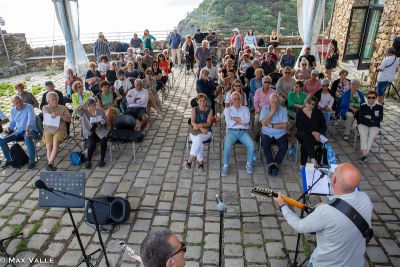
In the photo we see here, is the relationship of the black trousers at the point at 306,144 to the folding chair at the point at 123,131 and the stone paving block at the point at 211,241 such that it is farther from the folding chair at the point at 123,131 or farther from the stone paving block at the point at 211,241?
the folding chair at the point at 123,131

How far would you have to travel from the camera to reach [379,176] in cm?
542

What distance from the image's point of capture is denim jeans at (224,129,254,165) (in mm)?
5520

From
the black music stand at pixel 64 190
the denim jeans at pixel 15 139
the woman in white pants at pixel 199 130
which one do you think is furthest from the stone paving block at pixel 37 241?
the woman in white pants at pixel 199 130

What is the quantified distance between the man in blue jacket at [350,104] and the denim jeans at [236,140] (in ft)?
7.96

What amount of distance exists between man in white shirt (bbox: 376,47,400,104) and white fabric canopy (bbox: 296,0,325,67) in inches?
64.9

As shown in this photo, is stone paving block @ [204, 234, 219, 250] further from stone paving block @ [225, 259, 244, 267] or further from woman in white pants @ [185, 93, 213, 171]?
woman in white pants @ [185, 93, 213, 171]

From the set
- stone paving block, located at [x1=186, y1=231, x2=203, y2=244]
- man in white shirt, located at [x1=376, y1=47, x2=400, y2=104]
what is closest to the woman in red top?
man in white shirt, located at [x1=376, y1=47, x2=400, y2=104]

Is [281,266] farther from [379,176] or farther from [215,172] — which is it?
[379,176]

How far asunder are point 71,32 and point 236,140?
6563mm

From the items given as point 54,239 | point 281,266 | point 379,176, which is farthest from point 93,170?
point 379,176

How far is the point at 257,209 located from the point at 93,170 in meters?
2.99

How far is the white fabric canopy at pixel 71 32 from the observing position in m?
9.05

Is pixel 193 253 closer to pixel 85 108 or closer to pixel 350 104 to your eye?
pixel 85 108

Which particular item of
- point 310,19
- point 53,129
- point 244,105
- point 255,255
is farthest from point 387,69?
point 53,129
